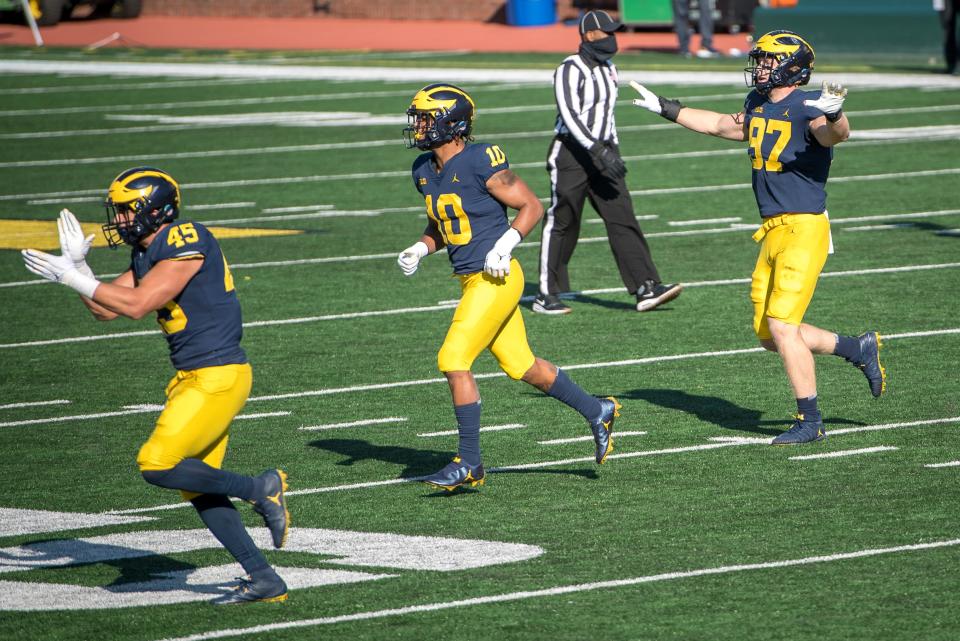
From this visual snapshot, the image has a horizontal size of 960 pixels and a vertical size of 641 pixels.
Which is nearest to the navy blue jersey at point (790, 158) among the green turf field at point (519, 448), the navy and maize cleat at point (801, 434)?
the navy and maize cleat at point (801, 434)

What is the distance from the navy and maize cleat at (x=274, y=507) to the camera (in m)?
6.77

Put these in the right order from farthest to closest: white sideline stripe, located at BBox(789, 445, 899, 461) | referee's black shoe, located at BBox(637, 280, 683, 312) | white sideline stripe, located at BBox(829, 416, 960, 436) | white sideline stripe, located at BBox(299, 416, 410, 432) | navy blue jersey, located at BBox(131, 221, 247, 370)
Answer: referee's black shoe, located at BBox(637, 280, 683, 312) < white sideline stripe, located at BBox(299, 416, 410, 432) < white sideline stripe, located at BBox(829, 416, 960, 436) < white sideline stripe, located at BBox(789, 445, 899, 461) < navy blue jersey, located at BBox(131, 221, 247, 370)

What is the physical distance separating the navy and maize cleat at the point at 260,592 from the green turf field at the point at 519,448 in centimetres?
6

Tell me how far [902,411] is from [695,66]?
815 inches

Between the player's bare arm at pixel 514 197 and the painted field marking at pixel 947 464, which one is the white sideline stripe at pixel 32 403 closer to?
the player's bare arm at pixel 514 197

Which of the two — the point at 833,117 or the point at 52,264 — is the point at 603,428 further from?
the point at 52,264

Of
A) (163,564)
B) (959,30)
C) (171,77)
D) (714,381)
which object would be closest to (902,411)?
(714,381)

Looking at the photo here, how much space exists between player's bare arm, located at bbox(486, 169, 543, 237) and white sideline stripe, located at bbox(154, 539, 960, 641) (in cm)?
211

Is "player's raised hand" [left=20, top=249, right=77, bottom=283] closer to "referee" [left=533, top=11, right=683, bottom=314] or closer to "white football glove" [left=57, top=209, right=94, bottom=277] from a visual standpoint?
"white football glove" [left=57, top=209, right=94, bottom=277]

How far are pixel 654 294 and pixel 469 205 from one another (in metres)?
4.31

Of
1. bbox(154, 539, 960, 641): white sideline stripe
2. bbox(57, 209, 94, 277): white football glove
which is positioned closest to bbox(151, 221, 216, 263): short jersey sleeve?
bbox(57, 209, 94, 277): white football glove

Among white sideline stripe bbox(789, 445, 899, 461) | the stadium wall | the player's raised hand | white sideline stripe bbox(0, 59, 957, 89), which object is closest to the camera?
the player's raised hand

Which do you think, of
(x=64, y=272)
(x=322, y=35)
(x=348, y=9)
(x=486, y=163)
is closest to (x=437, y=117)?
(x=486, y=163)

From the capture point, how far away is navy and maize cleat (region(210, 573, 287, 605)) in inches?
259
